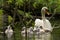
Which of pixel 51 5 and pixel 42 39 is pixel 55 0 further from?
pixel 42 39

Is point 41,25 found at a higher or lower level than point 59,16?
higher

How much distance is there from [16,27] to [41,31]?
7015 mm

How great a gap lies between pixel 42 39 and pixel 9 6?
9.61m

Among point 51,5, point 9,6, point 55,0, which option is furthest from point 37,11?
point 55,0

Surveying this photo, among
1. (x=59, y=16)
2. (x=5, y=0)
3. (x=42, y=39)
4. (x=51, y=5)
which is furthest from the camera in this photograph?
(x=59, y=16)

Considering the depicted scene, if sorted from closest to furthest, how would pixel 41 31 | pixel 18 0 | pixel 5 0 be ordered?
pixel 41 31
pixel 18 0
pixel 5 0

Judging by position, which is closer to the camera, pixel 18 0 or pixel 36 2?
pixel 18 0

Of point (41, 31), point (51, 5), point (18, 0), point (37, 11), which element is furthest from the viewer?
point (37, 11)

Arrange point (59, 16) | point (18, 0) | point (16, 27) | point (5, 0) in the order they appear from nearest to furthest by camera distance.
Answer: point (18, 0) → point (5, 0) → point (16, 27) → point (59, 16)

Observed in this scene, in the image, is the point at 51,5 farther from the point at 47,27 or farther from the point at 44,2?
the point at 47,27

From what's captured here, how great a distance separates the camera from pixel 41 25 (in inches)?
592

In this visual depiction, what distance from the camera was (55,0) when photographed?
57.5 feet

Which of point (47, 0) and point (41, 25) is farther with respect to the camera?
point (47, 0)

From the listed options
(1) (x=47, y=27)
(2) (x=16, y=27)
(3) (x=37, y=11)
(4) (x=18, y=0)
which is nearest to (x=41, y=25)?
(1) (x=47, y=27)
